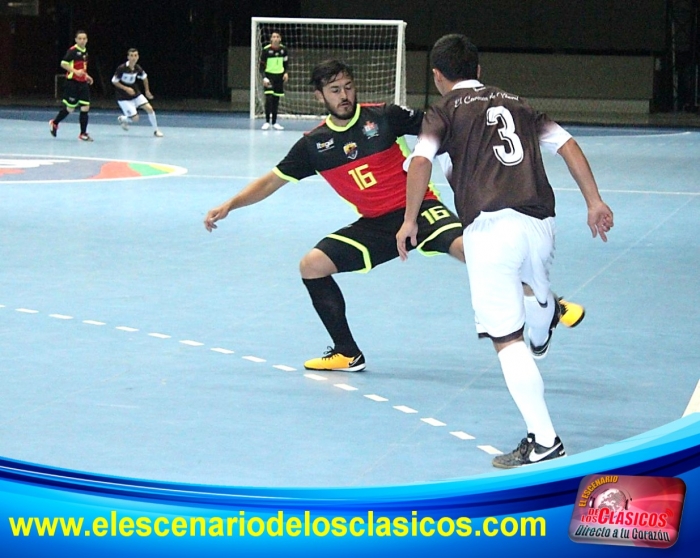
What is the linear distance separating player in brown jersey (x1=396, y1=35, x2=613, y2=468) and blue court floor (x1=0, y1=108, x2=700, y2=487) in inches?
19.0

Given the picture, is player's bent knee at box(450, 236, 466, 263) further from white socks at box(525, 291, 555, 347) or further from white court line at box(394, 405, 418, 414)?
white court line at box(394, 405, 418, 414)

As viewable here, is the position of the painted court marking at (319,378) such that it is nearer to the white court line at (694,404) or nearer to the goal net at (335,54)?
the white court line at (694,404)

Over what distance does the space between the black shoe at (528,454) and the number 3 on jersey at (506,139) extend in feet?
4.17

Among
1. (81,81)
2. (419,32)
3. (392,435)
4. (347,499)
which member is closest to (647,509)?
(347,499)

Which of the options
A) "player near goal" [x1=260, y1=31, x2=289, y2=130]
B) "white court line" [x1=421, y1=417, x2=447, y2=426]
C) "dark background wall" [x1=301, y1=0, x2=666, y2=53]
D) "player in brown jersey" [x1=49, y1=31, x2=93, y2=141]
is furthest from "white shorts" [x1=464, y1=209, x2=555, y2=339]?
"dark background wall" [x1=301, y1=0, x2=666, y2=53]

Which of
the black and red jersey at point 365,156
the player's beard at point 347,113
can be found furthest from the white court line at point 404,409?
the player's beard at point 347,113

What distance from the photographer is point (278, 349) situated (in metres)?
8.27

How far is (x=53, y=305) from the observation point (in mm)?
9492

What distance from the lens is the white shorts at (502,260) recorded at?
5.77 meters

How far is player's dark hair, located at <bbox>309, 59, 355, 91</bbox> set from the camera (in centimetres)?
726

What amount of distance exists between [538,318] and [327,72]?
72.7 inches

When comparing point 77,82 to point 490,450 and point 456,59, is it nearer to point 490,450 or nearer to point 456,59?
point 456,59

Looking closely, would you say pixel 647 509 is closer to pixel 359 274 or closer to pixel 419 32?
pixel 359 274

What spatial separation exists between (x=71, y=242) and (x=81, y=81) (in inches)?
517
